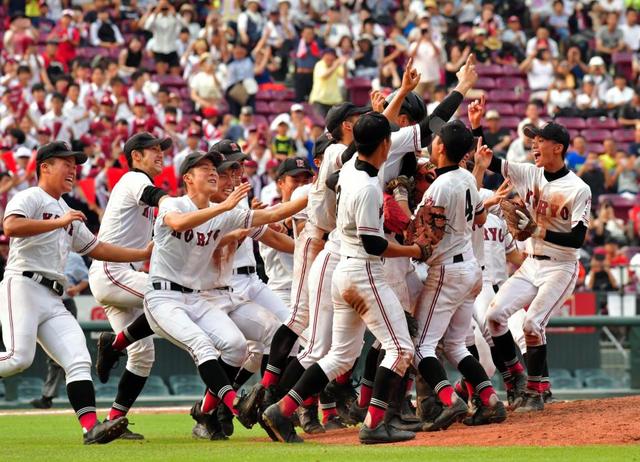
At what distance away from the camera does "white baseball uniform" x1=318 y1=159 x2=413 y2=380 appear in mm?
8242

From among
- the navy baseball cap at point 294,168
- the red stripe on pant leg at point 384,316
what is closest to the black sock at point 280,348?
the red stripe on pant leg at point 384,316

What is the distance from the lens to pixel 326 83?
22203mm

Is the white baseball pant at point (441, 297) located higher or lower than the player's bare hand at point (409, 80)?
lower

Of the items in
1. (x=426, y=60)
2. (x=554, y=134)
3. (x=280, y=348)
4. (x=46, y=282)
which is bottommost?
(x=280, y=348)

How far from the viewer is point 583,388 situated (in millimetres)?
15117

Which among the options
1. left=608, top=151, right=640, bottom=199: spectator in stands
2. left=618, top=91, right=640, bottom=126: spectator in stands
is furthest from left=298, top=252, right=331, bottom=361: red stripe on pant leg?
left=618, top=91, right=640, bottom=126: spectator in stands

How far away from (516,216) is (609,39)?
54.9 ft

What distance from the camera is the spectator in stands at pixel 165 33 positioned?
22719mm

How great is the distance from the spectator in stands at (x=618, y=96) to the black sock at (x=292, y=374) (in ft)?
52.1

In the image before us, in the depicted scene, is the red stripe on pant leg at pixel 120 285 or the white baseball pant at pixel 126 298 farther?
the red stripe on pant leg at pixel 120 285

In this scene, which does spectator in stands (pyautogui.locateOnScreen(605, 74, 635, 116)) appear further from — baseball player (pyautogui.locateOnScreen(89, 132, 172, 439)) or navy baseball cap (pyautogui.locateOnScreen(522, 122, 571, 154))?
baseball player (pyautogui.locateOnScreen(89, 132, 172, 439))

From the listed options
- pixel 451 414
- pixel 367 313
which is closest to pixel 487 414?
pixel 451 414

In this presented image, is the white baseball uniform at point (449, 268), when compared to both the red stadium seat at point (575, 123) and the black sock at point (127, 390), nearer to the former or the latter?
the black sock at point (127, 390)

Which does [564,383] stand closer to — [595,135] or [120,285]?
[120,285]
